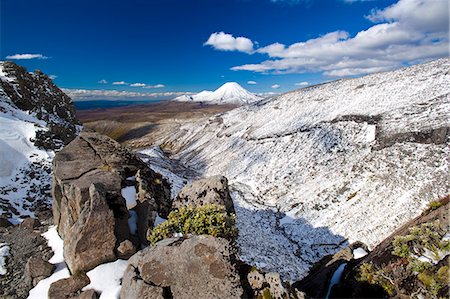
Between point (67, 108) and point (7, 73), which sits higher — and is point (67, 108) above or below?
below

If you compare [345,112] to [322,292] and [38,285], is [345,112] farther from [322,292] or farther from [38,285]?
[38,285]

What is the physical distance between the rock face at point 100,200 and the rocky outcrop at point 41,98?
782 inches

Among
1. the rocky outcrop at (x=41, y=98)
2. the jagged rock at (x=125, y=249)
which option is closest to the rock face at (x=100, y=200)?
the jagged rock at (x=125, y=249)

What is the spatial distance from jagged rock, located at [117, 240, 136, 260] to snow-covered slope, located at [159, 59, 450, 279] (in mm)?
13176

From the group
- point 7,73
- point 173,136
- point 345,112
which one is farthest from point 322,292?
point 173,136

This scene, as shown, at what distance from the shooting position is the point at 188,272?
8.69 meters

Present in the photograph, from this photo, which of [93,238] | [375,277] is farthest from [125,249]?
[375,277]

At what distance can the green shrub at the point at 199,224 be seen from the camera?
10.2 metres

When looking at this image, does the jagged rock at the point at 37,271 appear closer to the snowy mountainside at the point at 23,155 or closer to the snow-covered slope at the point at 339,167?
the snowy mountainside at the point at 23,155

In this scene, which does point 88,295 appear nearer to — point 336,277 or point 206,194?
point 206,194

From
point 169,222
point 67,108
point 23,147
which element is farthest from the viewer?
point 67,108

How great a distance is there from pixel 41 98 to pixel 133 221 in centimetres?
5110

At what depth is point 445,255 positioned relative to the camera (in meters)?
9.88

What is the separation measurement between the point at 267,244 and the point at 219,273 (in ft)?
65.5
